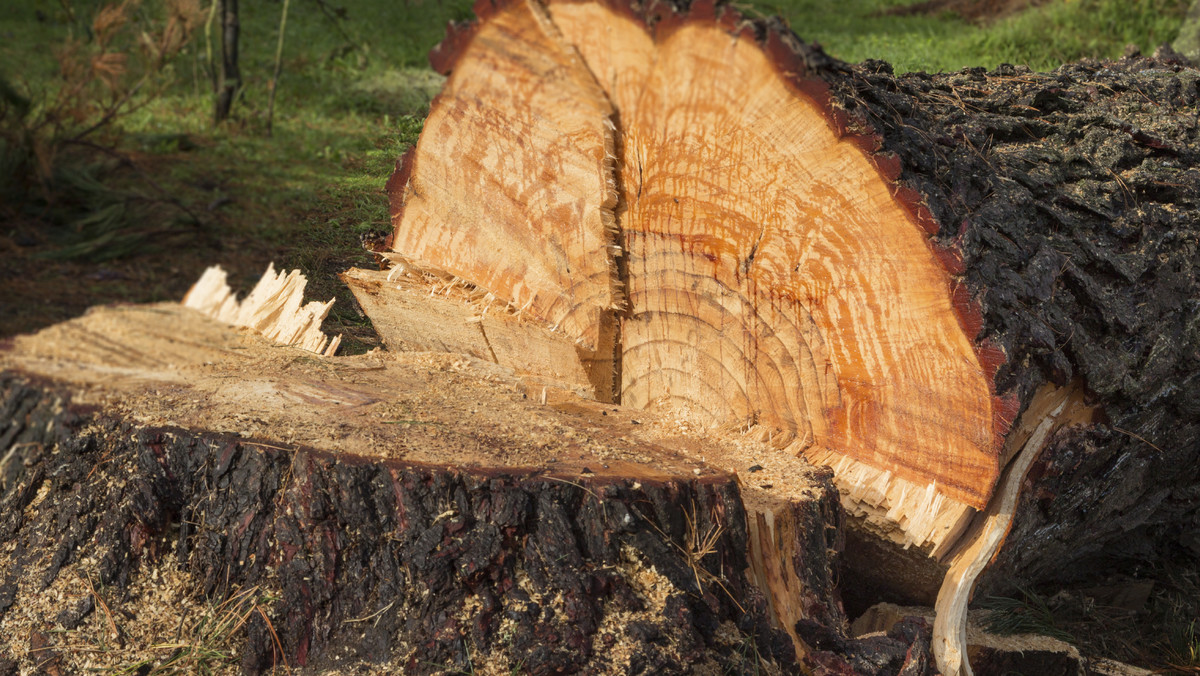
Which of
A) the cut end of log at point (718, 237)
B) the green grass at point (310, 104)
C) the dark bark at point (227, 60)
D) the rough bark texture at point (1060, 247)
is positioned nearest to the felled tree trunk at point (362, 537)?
the cut end of log at point (718, 237)

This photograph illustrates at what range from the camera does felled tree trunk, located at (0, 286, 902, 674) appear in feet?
5.24

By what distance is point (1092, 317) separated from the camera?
78.2 inches

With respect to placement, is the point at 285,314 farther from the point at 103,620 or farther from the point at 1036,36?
the point at 1036,36

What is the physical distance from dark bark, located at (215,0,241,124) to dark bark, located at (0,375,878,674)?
A: 5022mm

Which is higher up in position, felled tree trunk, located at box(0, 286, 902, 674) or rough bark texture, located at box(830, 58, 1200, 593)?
rough bark texture, located at box(830, 58, 1200, 593)

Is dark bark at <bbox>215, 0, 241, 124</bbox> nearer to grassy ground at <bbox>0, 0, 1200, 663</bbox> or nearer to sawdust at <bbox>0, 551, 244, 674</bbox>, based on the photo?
grassy ground at <bbox>0, 0, 1200, 663</bbox>

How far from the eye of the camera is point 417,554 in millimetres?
1604

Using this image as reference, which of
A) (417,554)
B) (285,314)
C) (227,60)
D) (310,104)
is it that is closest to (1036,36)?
(310,104)

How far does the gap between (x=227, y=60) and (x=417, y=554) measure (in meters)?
5.82

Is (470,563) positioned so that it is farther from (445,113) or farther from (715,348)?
(445,113)

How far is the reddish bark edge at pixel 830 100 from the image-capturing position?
1578 millimetres

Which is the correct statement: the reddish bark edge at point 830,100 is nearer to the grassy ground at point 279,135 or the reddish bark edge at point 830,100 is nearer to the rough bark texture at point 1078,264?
Answer: the rough bark texture at point 1078,264

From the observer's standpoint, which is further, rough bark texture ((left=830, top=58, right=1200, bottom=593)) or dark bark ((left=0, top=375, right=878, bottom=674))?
rough bark texture ((left=830, top=58, right=1200, bottom=593))

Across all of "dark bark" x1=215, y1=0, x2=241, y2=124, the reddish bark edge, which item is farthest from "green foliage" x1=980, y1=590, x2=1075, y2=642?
"dark bark" x1=215, y1=0, x2=241, y2=124
